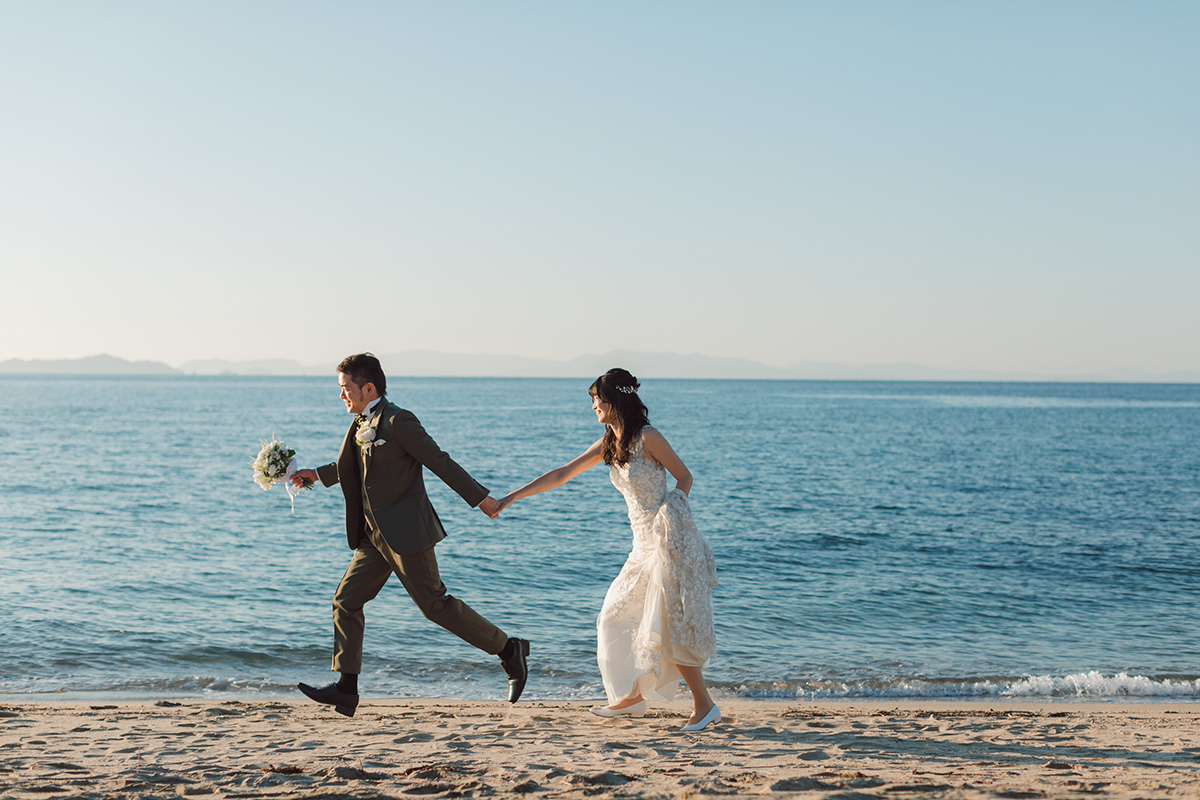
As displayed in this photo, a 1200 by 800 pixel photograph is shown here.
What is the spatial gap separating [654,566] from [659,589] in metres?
0.15

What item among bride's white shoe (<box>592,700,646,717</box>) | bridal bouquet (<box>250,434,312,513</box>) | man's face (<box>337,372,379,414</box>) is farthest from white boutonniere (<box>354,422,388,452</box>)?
bride's white shoe (<box>592,700,646,717</box>)

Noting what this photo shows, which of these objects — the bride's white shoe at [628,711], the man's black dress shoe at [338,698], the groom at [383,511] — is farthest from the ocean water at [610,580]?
the groom at [383,511]

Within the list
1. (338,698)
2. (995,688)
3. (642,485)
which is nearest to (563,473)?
(642,485)

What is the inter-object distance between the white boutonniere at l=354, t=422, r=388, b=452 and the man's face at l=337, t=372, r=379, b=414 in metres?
0.16

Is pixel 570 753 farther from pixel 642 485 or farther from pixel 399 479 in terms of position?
pixel 399 479

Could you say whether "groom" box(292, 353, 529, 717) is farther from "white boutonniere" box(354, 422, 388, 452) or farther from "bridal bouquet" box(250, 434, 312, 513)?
"bridal bouquet" box(250, 434, 312, 513)

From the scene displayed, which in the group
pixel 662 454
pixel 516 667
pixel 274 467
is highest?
pixel 662 454

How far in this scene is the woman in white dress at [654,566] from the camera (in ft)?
18.2

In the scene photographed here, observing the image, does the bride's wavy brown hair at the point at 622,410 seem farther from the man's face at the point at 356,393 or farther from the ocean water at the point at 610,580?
the ocean water at the point at 610,580

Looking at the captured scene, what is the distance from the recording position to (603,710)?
611 cm

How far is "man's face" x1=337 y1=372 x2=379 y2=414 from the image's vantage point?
554cm

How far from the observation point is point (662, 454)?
551 centimetres

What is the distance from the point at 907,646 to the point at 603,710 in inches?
194

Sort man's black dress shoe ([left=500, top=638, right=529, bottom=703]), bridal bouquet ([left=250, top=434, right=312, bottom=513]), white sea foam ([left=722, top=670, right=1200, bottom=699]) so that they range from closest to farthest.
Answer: man's black dress shoe ([left=500, top=638, right=529, bottom=703])
bridal bouquet ([left=250, top=434, right=312, bottom=513])
white sea foam ([left=722, top=670, right=1200, bottom=699])
